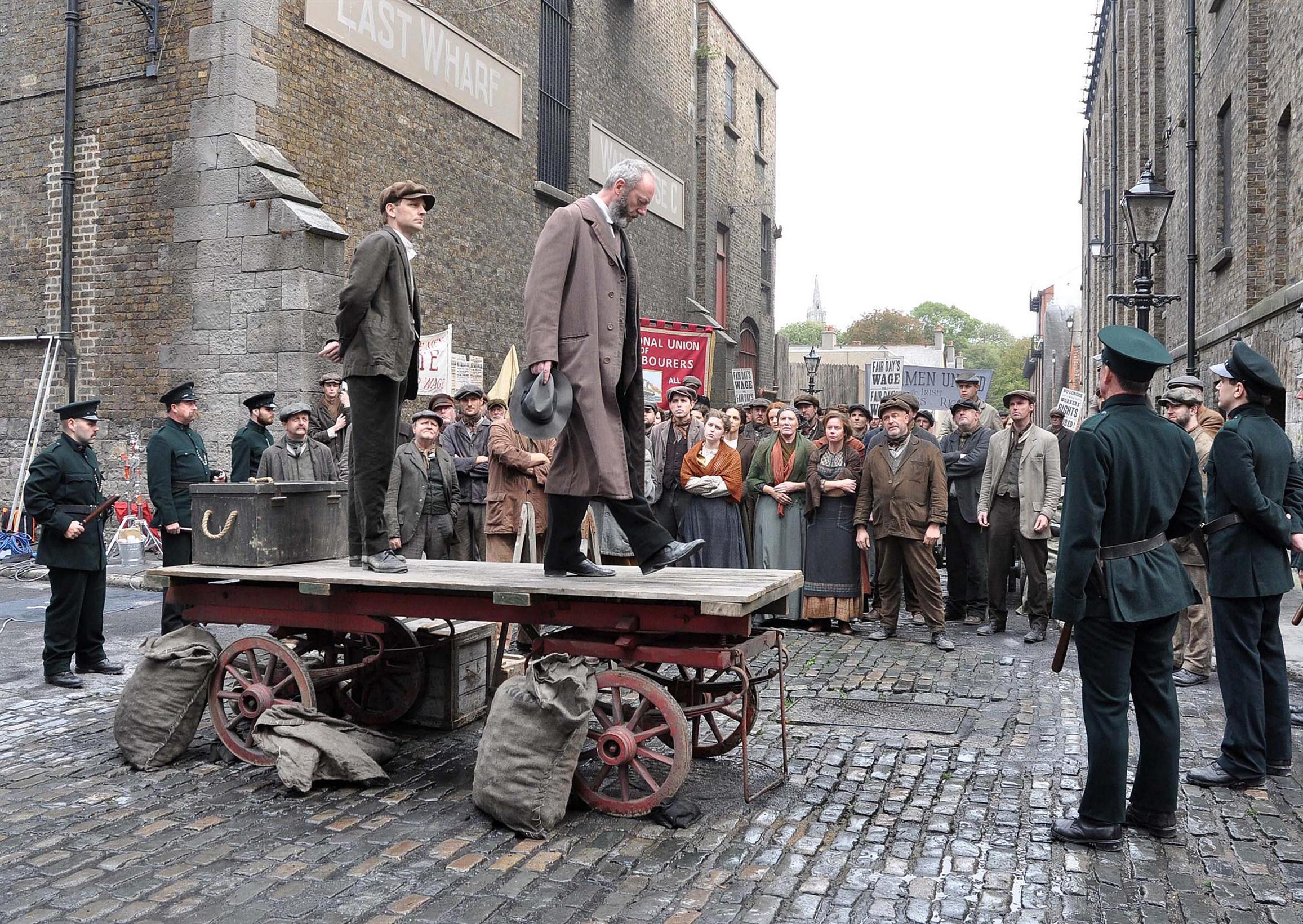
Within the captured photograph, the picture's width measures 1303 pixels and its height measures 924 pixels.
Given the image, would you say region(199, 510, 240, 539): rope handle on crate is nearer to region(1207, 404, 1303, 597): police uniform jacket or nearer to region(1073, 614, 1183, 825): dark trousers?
region(1073, 614, 1183, 825): dark trousers

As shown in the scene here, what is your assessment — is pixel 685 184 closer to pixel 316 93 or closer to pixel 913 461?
Answer: pixel 316 93

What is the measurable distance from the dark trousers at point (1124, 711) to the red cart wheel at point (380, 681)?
3616 millimetres

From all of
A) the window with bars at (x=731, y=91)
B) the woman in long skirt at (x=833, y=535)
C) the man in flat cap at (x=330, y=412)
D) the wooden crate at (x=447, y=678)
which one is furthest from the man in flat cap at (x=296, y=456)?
the window with bars at (x=731, y=91)

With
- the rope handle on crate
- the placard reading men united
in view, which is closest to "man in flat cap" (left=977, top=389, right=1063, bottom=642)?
the rope handle on crate

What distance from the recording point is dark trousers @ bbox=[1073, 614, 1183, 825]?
4.47 m

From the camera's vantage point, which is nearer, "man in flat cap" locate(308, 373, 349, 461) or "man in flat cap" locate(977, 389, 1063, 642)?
"man in flat cap" locate(977, 389, 1063, 642)

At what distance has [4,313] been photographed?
45.3 feet

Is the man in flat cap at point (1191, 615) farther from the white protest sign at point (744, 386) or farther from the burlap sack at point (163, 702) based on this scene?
the white protest sign at point (744, 386)

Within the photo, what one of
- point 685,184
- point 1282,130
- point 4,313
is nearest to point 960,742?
point 1282,130

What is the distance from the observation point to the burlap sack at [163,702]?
5.57 meters

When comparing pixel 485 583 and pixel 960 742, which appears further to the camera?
pixel 960 742

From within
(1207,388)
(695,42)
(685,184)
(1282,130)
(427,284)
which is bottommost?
(1207,388)

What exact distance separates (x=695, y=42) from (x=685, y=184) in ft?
12.8

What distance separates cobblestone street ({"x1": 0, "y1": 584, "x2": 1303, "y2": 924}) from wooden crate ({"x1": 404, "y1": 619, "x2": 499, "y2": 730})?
0.61 feet
